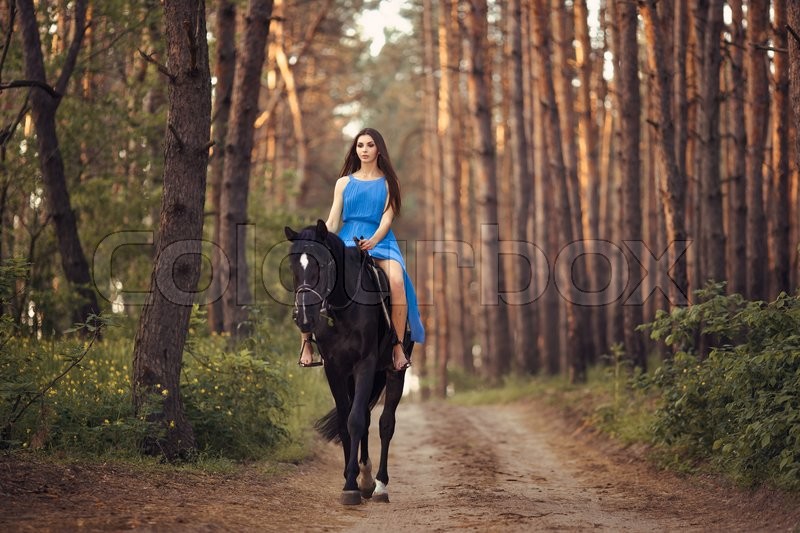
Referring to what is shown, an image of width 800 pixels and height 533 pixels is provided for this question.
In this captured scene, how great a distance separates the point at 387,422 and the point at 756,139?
11.7m

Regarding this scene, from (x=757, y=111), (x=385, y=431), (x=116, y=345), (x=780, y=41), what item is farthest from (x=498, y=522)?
(x=757, y=111)

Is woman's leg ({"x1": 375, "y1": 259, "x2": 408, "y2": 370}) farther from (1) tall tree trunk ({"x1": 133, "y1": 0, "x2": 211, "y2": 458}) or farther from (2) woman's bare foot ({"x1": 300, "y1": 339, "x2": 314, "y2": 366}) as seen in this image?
(1) tall tree trunk ({"x1": 133, "y1": 0, "x2": 211, "y2": 458})

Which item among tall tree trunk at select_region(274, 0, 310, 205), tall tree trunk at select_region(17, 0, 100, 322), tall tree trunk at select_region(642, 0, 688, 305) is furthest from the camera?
tall tree trunk at select_region(274, 0, 310, 205)

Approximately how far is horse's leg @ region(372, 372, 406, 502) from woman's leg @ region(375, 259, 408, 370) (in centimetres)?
25

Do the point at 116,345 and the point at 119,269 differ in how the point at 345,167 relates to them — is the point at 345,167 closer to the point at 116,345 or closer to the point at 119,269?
the point at 116,345

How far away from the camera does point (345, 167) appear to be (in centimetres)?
1023

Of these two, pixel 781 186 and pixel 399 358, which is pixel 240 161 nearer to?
pixel 399 358

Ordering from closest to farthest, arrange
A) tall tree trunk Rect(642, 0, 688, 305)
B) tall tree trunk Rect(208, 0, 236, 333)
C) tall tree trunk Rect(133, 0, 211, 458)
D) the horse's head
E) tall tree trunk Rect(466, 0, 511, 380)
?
the horse's head → tall tree trunk Rect(133, 0, 211, 458) → tall tree trunk Rect(642, 0, 688, 305) → tall tree trunk Rect(208, 0, 236, 333) → tall tree trunk Rect(466, 0, 511, 380)

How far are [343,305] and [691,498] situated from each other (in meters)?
3.77

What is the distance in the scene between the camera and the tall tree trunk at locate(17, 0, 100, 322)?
48.0 ft

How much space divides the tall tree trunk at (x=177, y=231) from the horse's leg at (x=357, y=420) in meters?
2.03

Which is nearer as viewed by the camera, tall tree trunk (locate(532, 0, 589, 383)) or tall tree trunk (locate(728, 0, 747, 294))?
tall tree trunk (locate(728, 0, 747, 294))

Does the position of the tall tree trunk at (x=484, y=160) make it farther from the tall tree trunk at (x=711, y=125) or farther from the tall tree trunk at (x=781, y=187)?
the tall tree trunk at (x=711, y=125)

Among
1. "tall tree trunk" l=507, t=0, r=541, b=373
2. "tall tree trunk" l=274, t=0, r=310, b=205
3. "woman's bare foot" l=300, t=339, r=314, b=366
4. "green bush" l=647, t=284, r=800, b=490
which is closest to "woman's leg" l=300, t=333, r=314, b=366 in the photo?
"woman's bare foot" l=300, t=339, r=314, b=366
